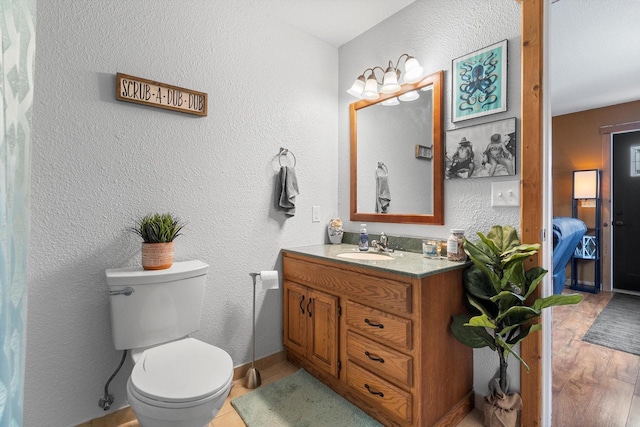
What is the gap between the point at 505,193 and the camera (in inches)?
64.8

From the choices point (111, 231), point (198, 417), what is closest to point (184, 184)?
point (111, 231)

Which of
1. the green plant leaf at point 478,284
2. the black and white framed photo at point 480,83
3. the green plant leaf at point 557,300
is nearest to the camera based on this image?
the green plant leaf at point 557,300

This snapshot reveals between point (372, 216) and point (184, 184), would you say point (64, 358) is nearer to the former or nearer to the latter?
point (184, 184)

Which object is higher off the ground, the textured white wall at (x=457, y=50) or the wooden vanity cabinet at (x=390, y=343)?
the textured white wall at (x=457, y=50)

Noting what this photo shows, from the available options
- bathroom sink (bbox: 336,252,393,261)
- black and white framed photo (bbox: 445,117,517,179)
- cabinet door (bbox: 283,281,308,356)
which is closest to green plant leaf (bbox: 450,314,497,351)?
bathroom sink (bbox: 336,252,393,261)

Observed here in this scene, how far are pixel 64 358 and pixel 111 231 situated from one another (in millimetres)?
637

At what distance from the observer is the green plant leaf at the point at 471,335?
1.48 metres

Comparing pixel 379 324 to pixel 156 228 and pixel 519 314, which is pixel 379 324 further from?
pixel 156 228

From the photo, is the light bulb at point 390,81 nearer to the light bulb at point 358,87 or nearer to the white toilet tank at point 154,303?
the light bulb at point 358,87

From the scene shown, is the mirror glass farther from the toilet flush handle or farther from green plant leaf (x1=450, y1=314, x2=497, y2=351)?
the toilet flush handle

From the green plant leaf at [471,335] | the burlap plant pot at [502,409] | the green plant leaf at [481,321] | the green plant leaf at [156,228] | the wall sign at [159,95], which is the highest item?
the wall sign at [159,95]

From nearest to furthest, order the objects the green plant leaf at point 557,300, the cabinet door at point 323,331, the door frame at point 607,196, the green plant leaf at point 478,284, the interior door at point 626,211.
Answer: the green plant leaf at point 557,300, the green plant leaf at point 478,284, the cabinet door at point 323,331, the interior door at point 626,211, the door frame at point 607,196

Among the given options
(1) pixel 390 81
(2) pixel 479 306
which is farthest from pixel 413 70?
(2) pixel 479 306

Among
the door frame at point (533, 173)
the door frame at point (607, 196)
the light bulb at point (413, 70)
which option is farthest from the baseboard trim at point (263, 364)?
the door frame at point (607, 196)
